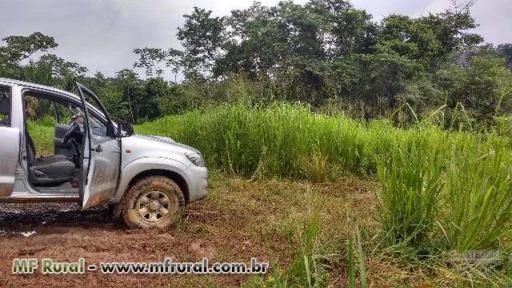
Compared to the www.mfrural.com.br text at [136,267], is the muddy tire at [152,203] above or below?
above

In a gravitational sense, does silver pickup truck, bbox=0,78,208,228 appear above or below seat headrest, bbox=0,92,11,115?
below

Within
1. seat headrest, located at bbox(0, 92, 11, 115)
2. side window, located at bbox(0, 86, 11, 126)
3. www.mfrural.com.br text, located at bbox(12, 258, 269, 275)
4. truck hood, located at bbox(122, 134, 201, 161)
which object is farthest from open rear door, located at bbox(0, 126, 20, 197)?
truck hood, located at bbox(122, 134, 201, 161)

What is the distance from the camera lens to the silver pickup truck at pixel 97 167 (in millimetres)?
5582

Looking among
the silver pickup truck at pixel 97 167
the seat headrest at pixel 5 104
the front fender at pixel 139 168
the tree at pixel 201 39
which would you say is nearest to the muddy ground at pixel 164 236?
the silver pickup truck at pixel 97 167

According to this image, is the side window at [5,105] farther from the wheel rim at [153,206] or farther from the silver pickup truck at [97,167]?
the wheel rim at [153,206]

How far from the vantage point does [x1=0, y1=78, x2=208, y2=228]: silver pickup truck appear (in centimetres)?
558

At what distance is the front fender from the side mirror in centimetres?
35

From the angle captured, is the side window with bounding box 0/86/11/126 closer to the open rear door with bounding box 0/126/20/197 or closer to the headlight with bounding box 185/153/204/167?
the open rear door with bounding box 0/126/20/197

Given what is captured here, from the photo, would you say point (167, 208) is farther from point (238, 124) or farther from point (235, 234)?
point (238, 124)

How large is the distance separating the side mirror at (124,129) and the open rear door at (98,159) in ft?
0.29

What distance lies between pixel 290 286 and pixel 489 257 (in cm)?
171

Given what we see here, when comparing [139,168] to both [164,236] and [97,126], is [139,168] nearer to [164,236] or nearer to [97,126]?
[97,126]

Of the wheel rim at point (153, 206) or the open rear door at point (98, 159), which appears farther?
the wheel rim at point (153, 206)

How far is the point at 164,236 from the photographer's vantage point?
5898 mm
